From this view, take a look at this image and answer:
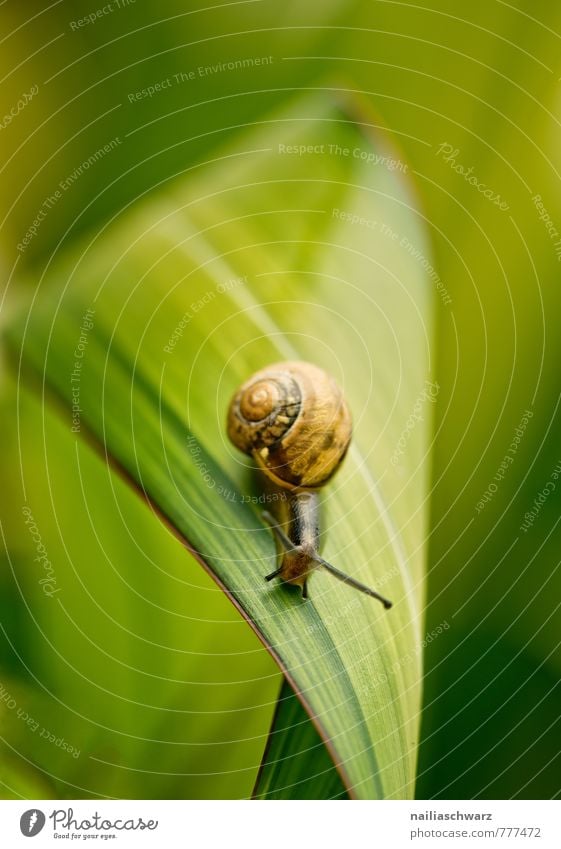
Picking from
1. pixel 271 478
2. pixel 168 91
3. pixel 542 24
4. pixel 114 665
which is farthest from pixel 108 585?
pixel 542 24

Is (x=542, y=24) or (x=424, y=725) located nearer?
(x=424, y=725)

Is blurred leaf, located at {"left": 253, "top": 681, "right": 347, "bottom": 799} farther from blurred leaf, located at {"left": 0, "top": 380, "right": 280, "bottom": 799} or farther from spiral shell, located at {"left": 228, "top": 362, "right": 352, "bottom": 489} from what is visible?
spiral shell, located at {"left": 228, "top": 362, "right": 352, "bottom": 489}

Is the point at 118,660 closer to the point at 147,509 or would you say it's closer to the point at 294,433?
the point at 147,509

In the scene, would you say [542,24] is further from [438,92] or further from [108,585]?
[108,585]

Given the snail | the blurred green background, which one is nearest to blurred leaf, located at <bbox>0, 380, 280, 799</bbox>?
the blurred green background

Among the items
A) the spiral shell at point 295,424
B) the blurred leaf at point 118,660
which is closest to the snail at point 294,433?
the spiral shell at point 295,424

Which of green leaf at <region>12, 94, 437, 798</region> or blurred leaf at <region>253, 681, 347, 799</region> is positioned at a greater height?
green leaf at <region>12, 94, 437, 798</region>
